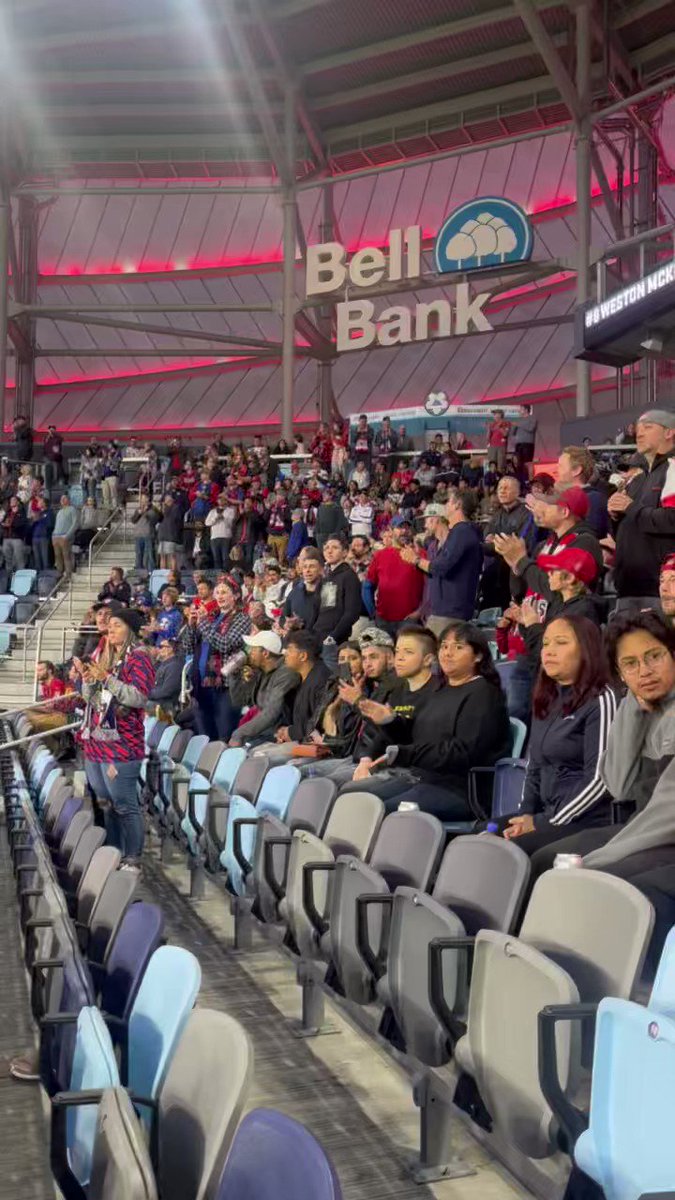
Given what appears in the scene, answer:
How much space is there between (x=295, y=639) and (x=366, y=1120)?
153 inches

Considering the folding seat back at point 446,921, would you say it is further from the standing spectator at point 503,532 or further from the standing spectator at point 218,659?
the standing spectator at point 218,659

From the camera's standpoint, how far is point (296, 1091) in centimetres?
329

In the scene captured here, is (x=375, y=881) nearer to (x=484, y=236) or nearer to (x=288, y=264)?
(x=484, y=236)

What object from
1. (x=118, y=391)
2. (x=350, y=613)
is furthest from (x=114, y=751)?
(x=118, y=391)

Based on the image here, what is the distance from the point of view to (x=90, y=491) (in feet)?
65.6

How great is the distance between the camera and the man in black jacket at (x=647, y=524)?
4.95 metres

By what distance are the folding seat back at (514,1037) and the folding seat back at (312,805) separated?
71.2 inches

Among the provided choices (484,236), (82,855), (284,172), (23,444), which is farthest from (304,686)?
(284,172)

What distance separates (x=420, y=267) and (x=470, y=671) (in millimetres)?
19254

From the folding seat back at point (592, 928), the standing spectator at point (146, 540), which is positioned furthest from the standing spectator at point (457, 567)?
the standing spectator at point (146, 540)

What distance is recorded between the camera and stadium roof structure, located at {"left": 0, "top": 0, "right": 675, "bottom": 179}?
840 inches

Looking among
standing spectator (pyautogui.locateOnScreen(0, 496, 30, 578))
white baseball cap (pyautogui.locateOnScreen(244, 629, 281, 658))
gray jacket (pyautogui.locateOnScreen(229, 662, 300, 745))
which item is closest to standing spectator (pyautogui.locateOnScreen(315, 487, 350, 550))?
standing spectator (pyautogui.locateOnScreen(0, 496, 30, 578))

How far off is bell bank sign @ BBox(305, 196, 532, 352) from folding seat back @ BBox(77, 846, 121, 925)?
19.4 m

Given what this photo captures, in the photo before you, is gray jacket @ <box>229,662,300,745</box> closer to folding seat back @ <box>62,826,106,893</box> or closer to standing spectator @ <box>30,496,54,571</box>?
folding seat back @ <box>62,826,106,893</box>
